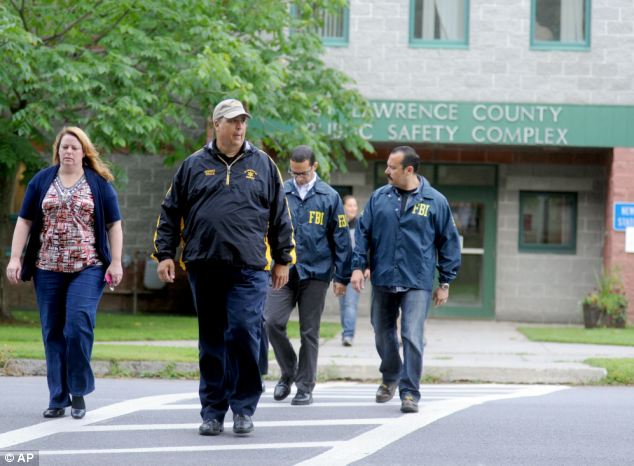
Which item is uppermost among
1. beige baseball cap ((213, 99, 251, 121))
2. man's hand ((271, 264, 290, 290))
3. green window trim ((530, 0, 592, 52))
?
green window trim ((530, 0, 592, 52))

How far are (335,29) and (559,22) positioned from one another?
12.0 ft

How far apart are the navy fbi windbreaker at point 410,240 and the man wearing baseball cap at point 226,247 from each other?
1.63 metres

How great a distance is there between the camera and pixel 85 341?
26.1ft

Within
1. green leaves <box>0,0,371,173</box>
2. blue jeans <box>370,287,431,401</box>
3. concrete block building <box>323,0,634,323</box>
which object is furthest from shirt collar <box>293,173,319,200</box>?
concrete block building <box>323,0,634,323</box>

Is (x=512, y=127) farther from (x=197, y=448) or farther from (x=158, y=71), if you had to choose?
(x=197, y=448)

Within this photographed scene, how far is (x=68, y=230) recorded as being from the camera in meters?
8.03

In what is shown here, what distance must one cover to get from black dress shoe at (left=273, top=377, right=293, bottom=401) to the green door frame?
11074 millimetres

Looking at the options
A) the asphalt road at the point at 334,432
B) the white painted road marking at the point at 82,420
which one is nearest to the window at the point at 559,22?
the asphalt road at the point at 334,432

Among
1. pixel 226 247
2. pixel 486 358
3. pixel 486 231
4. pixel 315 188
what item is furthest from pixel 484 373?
pixel 486 231

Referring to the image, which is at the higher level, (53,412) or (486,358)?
(53,412)

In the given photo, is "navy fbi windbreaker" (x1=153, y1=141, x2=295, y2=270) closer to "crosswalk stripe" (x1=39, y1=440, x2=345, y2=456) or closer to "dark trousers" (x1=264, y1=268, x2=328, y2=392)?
"crosswalk stripe" (x1=39, y1=440, x2=345, y2=456)

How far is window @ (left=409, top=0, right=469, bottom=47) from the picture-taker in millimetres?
19609

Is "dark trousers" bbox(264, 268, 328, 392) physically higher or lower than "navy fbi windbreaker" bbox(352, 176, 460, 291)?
lower

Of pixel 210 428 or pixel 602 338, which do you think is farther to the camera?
pixel 602 338
